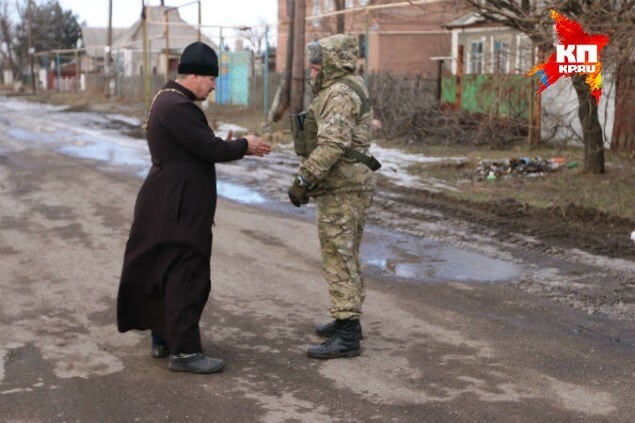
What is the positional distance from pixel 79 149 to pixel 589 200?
11635 millimetres

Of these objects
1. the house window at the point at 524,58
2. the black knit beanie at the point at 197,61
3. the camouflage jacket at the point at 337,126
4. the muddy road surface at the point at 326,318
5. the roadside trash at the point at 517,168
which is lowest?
the muddy road surface at the point at 326,318

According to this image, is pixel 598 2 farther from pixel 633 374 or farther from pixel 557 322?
pixel 633 374

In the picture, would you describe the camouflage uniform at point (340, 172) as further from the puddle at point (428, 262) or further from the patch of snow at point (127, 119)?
the patch of snow at point (127, 119)

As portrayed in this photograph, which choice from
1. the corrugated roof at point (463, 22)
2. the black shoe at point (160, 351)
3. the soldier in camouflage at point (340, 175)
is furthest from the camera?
the corrugated roof at point (463, 22)

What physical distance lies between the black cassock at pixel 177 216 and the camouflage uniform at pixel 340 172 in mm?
511

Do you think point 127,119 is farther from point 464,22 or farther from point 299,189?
point 299,189

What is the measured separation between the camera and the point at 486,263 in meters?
8.39

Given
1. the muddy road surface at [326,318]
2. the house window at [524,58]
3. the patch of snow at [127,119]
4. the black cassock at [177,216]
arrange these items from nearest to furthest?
the muddy road surface at [326,318], the black cassock at [177,216], the house window at [524,58], the patch of snow at [127,119]

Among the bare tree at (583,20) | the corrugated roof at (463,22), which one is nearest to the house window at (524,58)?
the bare tree at (583,20)

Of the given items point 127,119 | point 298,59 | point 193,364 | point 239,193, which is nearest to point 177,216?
point 193,364

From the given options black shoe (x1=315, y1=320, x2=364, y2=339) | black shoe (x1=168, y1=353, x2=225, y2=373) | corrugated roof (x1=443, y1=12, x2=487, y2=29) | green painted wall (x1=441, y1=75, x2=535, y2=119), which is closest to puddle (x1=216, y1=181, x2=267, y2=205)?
green painted wall (x1=441, y1=75, x2=535, y2=119)

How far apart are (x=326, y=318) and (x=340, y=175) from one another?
1.32 m

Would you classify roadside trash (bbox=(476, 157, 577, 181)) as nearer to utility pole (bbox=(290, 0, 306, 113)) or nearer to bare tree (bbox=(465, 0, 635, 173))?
bare tree (bbox=(465, 0, 635, 173))

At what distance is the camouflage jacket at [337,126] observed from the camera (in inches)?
211
